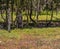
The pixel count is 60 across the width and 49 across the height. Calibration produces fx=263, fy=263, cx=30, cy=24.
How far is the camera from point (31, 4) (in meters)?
49.2

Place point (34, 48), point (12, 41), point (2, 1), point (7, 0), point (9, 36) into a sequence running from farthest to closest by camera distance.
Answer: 1. point (2, 1)
2. point (7, 0)
3. point (9, 36)
4. point (12, 41)
5. point (34, 48)

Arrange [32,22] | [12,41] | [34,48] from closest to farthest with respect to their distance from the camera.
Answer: [34,48] < [12,41] < [32,22]

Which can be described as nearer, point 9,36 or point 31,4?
point 9,36

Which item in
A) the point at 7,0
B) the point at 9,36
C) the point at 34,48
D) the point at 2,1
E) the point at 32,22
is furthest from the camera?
the point at 32,22

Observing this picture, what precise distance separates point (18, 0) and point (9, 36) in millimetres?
11999

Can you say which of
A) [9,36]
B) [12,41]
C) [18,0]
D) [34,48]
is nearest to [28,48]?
[34,48]

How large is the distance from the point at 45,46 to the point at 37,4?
2510 centimetres

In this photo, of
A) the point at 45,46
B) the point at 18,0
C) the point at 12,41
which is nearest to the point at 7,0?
the point at 18,0

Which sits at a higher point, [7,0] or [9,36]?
[7,0]

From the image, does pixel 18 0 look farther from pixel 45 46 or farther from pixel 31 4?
pixel 45 46

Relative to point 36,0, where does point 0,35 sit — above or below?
below

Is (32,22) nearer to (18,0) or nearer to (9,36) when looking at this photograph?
(18,0)

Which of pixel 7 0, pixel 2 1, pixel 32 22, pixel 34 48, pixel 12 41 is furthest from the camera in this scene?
pixel 32 22

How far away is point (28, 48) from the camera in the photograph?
25.9 m
